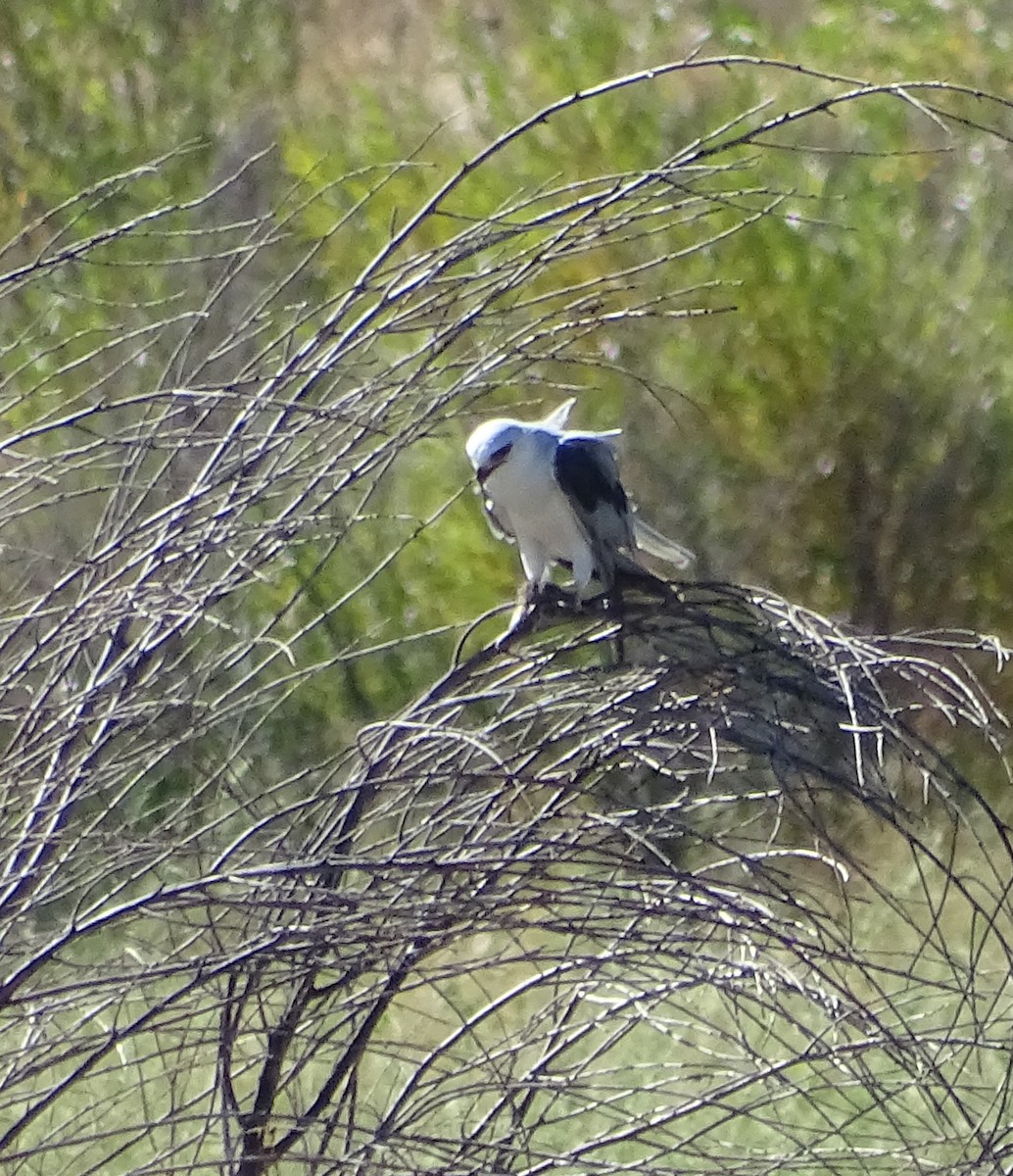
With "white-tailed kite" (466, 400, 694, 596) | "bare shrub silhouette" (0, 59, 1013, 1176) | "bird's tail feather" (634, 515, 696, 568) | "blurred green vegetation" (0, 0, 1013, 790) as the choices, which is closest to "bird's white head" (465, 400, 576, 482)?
"white-tailed kite" (466, 400, 694, 596)

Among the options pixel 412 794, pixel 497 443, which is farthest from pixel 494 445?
pixel 412 794

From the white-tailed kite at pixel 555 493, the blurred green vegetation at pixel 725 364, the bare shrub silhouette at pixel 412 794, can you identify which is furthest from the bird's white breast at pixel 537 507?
the blurred green vegetation at pixel 725 364

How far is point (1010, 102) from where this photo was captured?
195cm

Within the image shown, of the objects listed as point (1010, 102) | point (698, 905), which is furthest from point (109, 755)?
point (1010, 102)

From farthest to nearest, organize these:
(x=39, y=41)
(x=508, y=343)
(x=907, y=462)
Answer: (x=39, y=41) < (x=907, y=462) < (x=508, y=343)

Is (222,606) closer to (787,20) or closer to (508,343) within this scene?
(508,343)

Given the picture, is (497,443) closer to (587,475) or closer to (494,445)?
(494,445)

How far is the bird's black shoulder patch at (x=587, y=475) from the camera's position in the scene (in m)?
3.45

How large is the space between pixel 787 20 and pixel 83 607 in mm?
15455

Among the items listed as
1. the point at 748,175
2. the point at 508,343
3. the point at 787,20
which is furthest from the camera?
the point at 787,20

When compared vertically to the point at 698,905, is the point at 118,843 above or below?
above

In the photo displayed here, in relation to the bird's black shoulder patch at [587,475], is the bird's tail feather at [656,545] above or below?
below

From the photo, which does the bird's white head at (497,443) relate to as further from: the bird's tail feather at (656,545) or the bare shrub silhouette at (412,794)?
the bare shrub silhouette at (412,794)

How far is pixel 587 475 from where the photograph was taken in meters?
3.46
